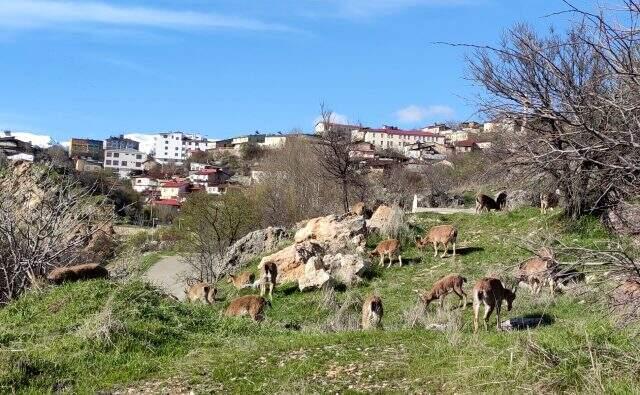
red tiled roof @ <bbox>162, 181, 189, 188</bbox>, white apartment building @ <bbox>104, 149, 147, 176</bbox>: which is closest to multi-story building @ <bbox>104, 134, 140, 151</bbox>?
white apartment building @ <bbox>104, 149, 147, 176</bbox>

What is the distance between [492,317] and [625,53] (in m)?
9.02

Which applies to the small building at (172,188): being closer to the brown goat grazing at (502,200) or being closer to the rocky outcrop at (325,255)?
the brown goat grazing at (502,200)

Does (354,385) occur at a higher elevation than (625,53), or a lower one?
lower

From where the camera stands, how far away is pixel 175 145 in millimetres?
186375

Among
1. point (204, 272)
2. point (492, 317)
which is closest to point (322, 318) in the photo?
point (492, 317)

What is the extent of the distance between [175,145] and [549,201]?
168 m

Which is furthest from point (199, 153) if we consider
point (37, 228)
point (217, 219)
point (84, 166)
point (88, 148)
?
point (37, 228)

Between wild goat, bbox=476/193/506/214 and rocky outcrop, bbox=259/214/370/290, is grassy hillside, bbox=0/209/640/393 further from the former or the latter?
wild goat, bbox=476/193/506/214

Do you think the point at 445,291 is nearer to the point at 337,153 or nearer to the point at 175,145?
the point at 337,153

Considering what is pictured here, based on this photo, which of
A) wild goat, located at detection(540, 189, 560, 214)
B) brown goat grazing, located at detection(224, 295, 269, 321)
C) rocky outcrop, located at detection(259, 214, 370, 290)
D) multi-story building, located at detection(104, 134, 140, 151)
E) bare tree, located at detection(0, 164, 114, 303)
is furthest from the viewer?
multi-story building, located at detection(104, 134, 140, 151)

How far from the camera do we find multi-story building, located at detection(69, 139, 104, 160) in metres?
161

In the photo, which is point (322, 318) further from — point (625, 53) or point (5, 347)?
point (625, 53)

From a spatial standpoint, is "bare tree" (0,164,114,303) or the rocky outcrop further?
the rocky outcrop

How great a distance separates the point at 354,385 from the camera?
7719 mm
